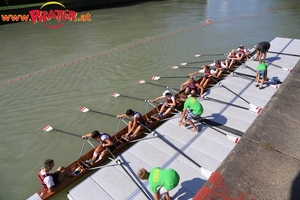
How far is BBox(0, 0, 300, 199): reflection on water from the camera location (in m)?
8.84

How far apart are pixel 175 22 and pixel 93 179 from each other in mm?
24128

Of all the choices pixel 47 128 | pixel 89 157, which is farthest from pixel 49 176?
pixel 47 128

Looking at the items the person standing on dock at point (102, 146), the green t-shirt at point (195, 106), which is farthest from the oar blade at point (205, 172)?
the person standing on dock at point (102, 146)

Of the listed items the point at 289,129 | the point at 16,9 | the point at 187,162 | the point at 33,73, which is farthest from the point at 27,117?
the point at 16,9

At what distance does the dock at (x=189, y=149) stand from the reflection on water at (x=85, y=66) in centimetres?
175

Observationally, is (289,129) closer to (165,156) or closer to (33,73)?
(165,156)

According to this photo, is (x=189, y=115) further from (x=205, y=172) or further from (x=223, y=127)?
(x=205, y=172)

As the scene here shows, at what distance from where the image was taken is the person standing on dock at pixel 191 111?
7.79 m

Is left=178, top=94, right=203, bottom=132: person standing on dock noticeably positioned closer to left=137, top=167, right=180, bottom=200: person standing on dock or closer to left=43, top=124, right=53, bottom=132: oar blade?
left=137, top=167, right=180, bottom=200: person standing on dock

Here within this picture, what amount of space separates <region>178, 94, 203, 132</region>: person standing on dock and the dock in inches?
11.6

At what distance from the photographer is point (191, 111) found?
7996 mm

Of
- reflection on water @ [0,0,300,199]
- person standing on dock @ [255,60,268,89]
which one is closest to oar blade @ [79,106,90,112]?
reflection on water @ [0,0,300,199]

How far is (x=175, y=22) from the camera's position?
2694 centimetres

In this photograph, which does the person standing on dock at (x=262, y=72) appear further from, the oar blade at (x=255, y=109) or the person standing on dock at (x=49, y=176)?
the person standing on dock at (x=49, y=176)
